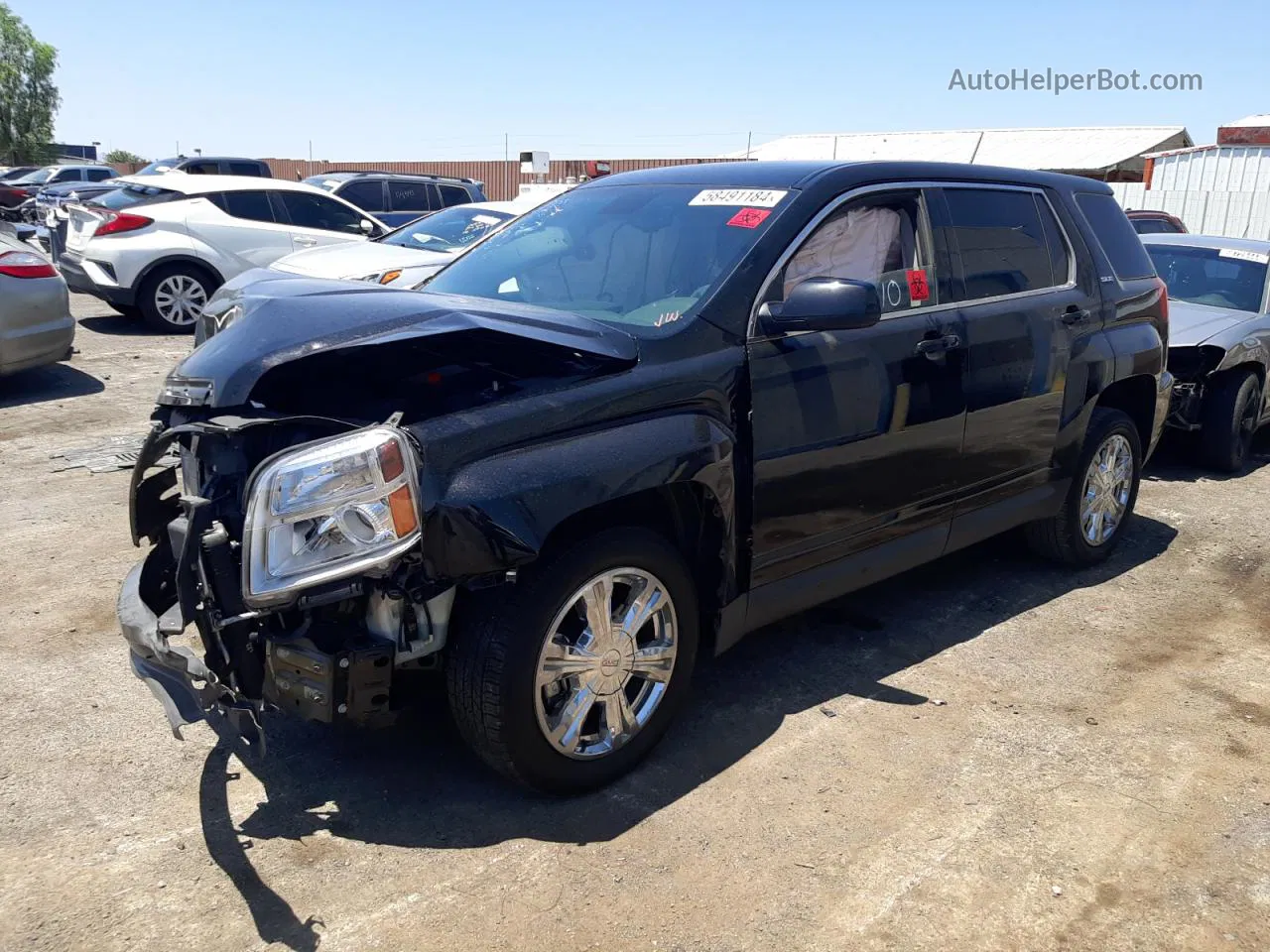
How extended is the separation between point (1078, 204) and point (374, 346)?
3.83m

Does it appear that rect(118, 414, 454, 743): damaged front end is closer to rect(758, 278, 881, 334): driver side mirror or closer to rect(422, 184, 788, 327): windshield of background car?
rect(422, 184, 788, 327): windshield of background car

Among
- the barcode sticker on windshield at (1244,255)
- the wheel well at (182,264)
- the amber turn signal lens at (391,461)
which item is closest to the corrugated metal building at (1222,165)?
the barcode sticker on windshield at (1244,255)

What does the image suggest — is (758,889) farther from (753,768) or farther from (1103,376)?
(1103,376)

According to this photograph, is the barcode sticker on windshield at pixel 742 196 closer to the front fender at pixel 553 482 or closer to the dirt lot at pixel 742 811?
the front fender at pixel 553 482

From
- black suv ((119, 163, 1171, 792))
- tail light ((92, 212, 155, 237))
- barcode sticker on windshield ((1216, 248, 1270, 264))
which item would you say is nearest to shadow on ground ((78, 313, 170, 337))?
tail light ((92, 212, 155, 237))

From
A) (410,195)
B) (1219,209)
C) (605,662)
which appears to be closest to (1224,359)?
(605,662)

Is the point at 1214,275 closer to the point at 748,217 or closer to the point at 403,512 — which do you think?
the point at 748,217

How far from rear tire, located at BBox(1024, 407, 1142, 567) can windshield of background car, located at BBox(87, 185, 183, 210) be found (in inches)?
401

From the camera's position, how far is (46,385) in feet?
29.6

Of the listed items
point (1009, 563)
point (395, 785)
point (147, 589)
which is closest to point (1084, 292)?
point (1009, 563)

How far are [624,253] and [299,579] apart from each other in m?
1.88

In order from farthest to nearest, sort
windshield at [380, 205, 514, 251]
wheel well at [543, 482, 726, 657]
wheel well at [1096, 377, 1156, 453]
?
windshield at [380, 205, 514, 251] → wheel well at [1096, 377, 1156, 453] → wheel well at [543, 482, 726, 657]

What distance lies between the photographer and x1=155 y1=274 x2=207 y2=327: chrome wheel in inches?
458

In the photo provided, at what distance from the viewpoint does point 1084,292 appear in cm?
509
